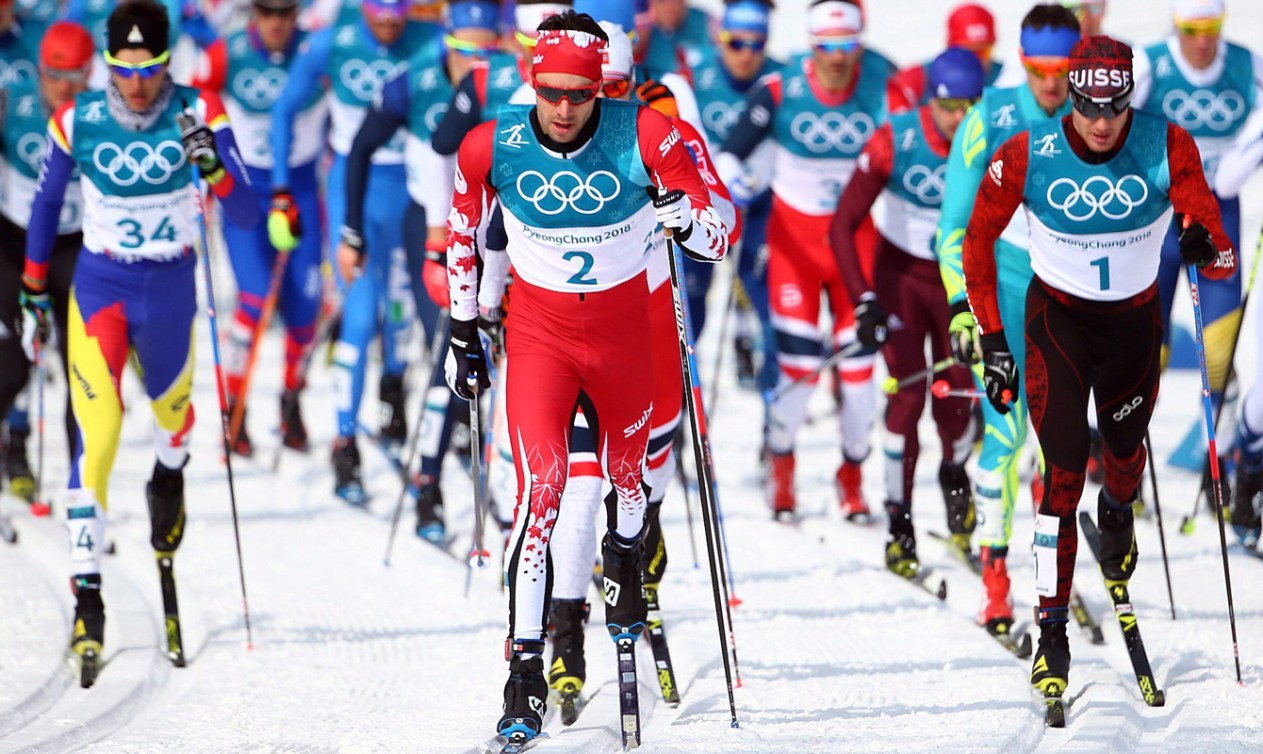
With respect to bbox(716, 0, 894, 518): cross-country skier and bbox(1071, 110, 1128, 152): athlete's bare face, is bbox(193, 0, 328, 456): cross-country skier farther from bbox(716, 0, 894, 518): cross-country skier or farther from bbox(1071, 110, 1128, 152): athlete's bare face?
bbox(1071, 110, 1128, 152): athlete's bare face

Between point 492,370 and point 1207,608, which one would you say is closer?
point 492,370

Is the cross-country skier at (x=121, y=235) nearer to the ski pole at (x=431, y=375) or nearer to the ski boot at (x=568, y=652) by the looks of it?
the ski pole at (x=431, y=375)

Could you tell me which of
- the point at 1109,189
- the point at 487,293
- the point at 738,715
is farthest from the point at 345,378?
the point at 1109,189

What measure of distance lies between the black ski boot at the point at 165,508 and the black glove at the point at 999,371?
135 inches

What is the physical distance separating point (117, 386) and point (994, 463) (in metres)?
3.67

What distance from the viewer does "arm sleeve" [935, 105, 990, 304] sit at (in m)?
7.14

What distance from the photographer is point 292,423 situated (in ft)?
35.6

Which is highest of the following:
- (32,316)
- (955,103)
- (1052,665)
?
(955,103)

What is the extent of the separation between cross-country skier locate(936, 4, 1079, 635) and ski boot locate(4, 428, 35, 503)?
17.8 feet

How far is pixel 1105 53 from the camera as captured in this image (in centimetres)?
605

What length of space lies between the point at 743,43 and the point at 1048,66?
3914mm

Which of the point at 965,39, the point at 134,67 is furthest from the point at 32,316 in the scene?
the point at 965,39

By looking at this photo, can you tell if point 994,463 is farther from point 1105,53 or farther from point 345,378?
point 345,378

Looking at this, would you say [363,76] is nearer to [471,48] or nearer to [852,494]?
[471,48]
